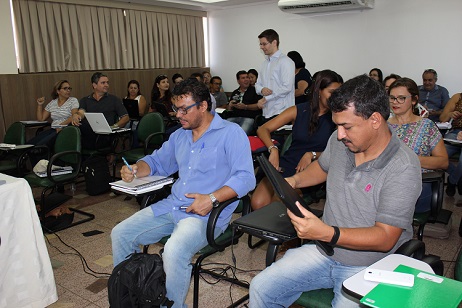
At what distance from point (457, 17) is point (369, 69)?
155cm

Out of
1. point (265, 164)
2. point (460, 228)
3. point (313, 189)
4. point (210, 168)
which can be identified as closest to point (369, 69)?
point (460, 228)

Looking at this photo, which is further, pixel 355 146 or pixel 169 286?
pixel 169 286

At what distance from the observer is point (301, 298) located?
1692mm

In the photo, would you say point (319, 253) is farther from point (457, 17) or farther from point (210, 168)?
point (457, 17)

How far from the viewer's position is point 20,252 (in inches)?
91.7

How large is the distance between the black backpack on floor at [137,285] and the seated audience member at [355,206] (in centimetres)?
57

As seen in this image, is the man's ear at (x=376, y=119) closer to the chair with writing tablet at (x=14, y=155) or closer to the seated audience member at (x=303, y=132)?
the seated audience member at (x=303, y=132)

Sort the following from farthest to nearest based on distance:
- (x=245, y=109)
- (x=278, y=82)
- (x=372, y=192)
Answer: (x=245, y=109), (x=278, y=82), (x=372, y=192)

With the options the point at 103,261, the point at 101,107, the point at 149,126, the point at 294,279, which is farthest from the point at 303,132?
the point at 101,107

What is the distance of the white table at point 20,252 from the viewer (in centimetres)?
226

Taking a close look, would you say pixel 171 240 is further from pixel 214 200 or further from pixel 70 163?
pixel 70 163

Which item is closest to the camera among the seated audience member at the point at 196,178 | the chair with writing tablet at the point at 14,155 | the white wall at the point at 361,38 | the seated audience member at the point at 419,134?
the seated audience member at the point at 196,178

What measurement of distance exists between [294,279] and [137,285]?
84cm

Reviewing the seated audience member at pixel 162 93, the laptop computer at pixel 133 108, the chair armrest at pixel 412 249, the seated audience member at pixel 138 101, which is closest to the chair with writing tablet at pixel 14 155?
the seated audience member at pixel 138 101
